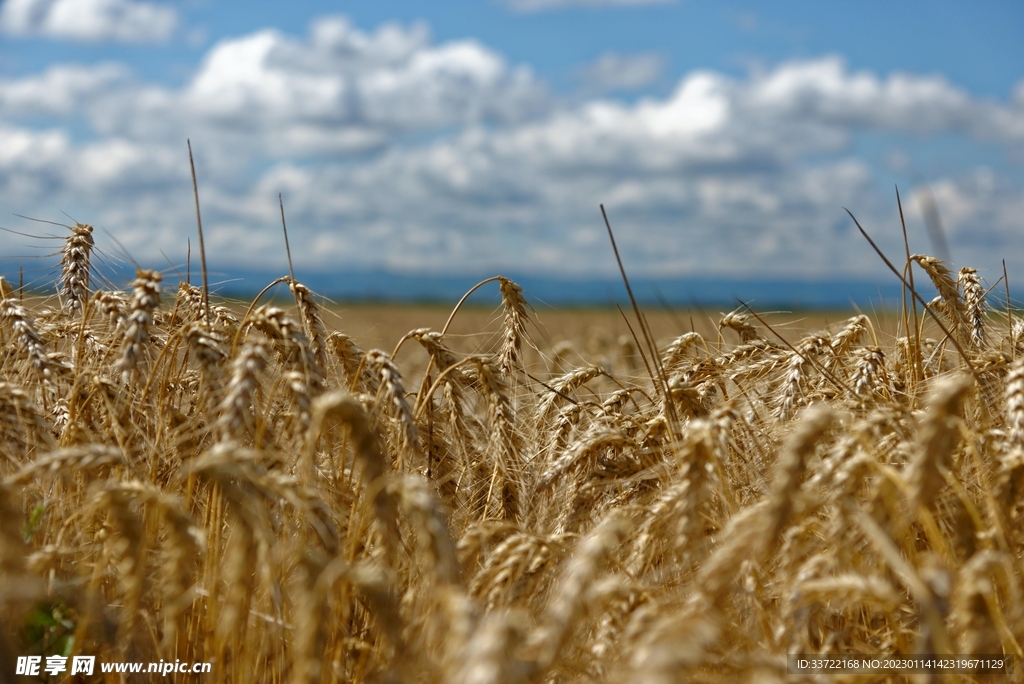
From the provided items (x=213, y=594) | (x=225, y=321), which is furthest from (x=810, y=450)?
(x=225, y=321)

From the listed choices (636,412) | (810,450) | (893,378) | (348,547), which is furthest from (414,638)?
(893,378)

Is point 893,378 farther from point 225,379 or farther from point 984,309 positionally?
point 225,379

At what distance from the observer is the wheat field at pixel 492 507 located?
1.63 m

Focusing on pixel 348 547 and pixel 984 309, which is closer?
pixel 348 547

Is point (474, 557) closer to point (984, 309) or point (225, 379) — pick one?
point (225, 379)

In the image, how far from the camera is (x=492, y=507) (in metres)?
3.08

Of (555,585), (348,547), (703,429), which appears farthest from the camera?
(555,585)

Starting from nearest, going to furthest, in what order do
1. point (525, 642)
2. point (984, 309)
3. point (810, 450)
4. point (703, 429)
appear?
point (525, 642) < point (810, 450) < point (703, 429) < point (984, 309)

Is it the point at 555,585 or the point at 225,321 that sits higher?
the point at 225,321

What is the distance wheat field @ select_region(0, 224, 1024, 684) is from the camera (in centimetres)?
163

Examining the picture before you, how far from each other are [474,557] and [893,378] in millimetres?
2037

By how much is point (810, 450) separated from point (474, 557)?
108 centimetres

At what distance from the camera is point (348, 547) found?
2.29 metres

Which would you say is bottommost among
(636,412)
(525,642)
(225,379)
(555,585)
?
(555,585)
